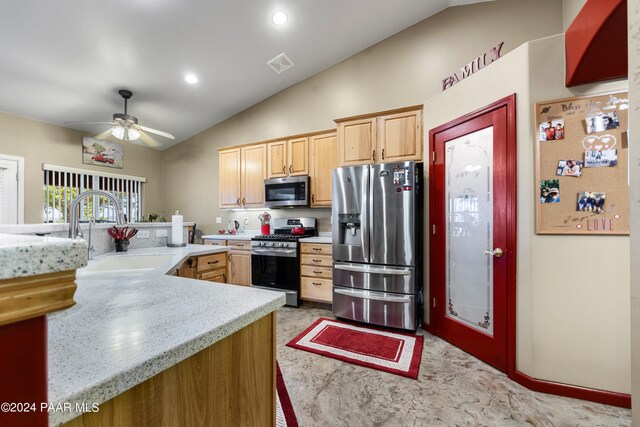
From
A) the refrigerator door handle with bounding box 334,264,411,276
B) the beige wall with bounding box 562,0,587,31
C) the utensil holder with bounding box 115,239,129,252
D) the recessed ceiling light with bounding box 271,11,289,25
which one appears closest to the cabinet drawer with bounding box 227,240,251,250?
the refrigerator door handle with bounding box 334,264,411,276

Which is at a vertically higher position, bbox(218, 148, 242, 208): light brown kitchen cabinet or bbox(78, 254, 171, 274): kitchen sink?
bbox(218, 148, 242, 208): light brown kitchen cabinet

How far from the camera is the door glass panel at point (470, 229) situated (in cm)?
211

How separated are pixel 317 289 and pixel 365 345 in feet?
3.37

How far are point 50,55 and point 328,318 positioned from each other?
4.09m

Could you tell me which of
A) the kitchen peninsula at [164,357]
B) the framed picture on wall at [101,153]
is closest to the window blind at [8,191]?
the framed picture on wall at [101,153]

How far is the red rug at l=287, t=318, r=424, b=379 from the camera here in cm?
207

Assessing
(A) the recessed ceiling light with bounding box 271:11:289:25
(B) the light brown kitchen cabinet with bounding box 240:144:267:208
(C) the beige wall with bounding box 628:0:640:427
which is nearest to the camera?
(C) the beige wall with bounding box 628:0:640:427

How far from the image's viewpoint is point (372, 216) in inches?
109

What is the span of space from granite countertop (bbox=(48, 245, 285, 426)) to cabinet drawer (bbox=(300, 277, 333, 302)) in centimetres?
225

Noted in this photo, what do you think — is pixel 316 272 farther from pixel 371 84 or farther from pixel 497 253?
pixel 371 84

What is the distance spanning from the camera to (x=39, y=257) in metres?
0.32

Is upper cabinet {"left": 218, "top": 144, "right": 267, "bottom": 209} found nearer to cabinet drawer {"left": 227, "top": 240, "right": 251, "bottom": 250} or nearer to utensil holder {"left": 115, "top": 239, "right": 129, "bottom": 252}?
cabinet drawer {"left": 227, "top": 240, "right": 251, "bottom": 250}

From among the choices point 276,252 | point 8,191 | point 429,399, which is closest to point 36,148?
point 8,191

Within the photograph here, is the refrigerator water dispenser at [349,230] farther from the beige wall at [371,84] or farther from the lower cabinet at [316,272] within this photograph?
the beige wall at [371,84]
